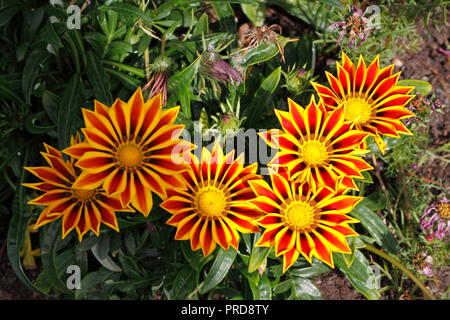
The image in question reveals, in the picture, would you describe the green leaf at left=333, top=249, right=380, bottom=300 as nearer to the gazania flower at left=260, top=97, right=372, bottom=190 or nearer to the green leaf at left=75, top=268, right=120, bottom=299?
the gazania flower at left=260, top=97, right=372, bottom=190

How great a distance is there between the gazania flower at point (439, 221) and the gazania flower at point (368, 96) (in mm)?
363

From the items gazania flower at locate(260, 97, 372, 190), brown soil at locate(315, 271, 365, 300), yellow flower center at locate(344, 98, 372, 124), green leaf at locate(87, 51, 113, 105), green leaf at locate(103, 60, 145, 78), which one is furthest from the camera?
brown soil at locate(315, 271, 365, 300)

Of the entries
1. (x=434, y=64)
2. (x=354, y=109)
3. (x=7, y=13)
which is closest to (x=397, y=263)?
(x=354, y=109)

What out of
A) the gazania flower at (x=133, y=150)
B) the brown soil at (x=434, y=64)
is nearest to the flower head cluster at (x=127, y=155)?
the gazania flower at (x=133, y=150)

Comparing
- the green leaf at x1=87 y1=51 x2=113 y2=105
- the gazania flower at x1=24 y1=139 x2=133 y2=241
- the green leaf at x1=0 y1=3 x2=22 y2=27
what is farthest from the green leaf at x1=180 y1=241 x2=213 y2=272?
the green leaf at x1=0 y1=3 x2=22 y2=27

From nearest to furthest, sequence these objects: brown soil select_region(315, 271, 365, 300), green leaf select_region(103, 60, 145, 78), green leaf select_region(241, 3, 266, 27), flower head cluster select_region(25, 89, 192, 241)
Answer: flower head cluster select_region(25, 89, 192, 241)
green leaf select_region(103, 60, 145, 78)
brown soil select_region(315, 271, 365, 300)
green leaf select_region(241, 3, 266, 27)

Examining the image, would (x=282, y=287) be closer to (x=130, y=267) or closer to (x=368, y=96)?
(x=130, y=267)

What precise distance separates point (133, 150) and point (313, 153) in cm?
50

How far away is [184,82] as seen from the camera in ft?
5.28

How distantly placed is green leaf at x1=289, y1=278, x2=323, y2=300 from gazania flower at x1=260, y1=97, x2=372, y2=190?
588mm

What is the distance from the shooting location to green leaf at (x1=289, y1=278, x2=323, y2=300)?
74.4 inches

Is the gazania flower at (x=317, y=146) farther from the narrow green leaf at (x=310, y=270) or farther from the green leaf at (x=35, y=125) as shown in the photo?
the green leaf at (x=35, y=125)
